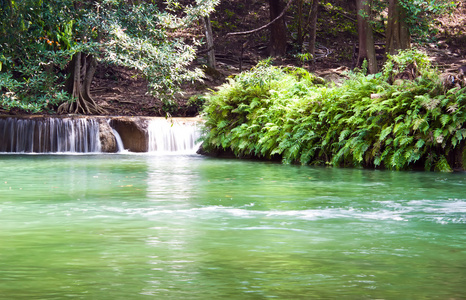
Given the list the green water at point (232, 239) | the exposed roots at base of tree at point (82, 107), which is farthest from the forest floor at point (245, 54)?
the green water at point (232, 239)

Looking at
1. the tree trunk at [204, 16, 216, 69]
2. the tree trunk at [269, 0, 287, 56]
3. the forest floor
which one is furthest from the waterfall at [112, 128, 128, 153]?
the tree trunk at [269, 0, 287, 56]

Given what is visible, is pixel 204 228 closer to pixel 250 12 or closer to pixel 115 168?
pixel 115 168

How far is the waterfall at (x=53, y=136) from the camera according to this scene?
2184 centimetres

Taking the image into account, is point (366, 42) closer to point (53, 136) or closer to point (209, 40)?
point (209, 40)

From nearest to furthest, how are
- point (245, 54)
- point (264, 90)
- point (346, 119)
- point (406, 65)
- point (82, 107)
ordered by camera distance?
point (346, 119), point (406, 65), point (264, 90), point (82, 107), point (245, 54)

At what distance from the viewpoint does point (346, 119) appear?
623 inches

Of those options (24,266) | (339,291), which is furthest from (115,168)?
(339,291)

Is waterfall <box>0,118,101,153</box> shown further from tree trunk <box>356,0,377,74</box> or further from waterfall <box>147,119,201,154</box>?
tree trunk <box>356,0,377,74</box>

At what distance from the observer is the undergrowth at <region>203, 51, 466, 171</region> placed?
1450 cm

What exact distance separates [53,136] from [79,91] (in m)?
3.42

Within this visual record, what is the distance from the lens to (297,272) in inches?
198

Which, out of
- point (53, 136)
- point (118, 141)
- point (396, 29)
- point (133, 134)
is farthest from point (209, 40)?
point (53, 136)

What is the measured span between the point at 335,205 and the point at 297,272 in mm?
3939

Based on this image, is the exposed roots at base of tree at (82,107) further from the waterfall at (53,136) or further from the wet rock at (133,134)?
the wet rock at (133,134)
